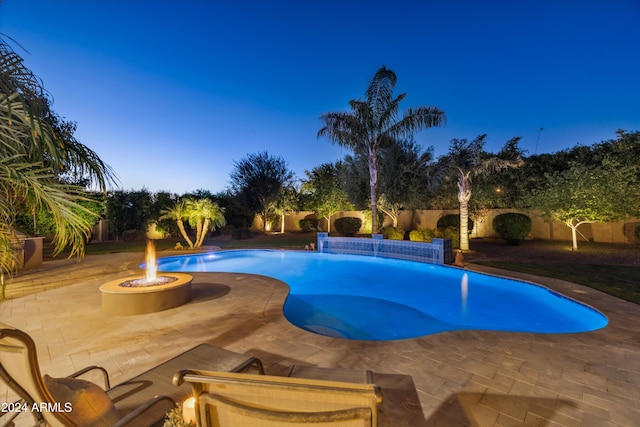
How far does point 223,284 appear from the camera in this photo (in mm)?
7676

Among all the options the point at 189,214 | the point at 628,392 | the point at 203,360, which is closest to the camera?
the point at 203,360

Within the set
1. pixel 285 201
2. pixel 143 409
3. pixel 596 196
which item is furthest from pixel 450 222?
pixel 143 409

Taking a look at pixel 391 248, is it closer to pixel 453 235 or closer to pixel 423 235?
pixel 423 235

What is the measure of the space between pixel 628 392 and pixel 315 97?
26.9 metres

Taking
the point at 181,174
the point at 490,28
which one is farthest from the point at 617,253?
the point at 181,174

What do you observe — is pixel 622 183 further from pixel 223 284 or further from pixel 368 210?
pixel 223 284

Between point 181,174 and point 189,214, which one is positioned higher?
point 181,174

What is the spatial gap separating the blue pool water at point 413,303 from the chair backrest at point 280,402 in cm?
455

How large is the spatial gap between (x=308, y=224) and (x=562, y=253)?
18093 mm

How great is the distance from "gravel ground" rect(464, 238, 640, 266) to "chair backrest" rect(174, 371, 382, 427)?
39.4 ft

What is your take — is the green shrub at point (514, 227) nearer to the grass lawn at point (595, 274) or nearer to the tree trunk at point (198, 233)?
the grass lawn at point (595, 274)

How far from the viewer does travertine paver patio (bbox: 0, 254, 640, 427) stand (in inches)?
106

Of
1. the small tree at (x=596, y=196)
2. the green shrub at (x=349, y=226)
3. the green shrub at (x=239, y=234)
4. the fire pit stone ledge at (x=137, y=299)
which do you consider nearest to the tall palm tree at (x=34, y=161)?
the fire pit stone ledge at (x=137, y=299)

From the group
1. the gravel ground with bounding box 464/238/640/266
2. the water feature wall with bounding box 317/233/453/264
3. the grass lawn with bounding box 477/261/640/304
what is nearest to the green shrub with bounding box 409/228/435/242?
the gravel ground with bounding box 464/238/640/266
